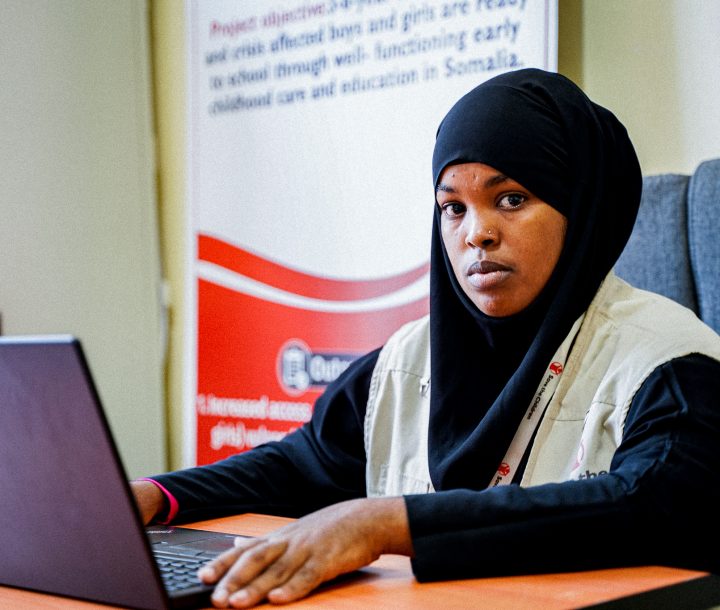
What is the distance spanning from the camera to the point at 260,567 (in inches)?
35.5

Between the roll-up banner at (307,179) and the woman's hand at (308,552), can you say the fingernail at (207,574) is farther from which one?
the roll-up banner at (307,179)

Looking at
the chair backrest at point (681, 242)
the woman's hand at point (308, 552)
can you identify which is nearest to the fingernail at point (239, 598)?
the woman's hand at point (308, 552)

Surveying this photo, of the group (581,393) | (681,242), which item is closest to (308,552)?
(581,393)

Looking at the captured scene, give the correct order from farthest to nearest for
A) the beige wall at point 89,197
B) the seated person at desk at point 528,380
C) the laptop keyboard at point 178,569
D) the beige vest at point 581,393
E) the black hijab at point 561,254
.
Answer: the beige wall at point 89,197, the black hijab at point 561,254, the beige vest at point 581,393, the seated person at desk at point 528,380, the laptop keyboard at point 178,569

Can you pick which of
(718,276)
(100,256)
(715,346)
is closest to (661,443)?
(715,346)

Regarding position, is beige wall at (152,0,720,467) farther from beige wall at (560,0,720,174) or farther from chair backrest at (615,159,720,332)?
chair backrest at (615,159,720,332)

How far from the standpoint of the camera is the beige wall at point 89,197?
2615 millimetres

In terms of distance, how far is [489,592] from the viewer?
91cm

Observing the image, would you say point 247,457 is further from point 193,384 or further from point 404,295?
point 193,384

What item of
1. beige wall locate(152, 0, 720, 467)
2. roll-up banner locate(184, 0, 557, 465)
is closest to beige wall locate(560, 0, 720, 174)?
beige wall locate(152, 0, 720, 467)

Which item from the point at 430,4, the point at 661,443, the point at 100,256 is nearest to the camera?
the point at 661,443

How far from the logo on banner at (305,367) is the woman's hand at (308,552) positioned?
1361 mm

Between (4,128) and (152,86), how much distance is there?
46cm

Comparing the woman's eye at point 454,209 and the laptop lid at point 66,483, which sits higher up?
the woman's eye at point 454,209
